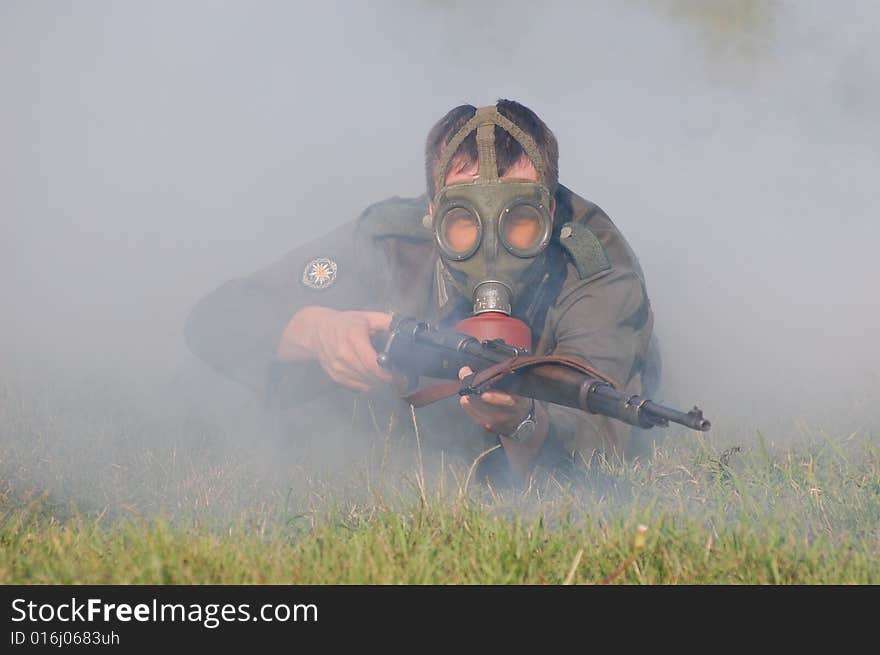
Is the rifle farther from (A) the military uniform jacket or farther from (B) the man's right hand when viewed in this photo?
(A) the military uniform jacket

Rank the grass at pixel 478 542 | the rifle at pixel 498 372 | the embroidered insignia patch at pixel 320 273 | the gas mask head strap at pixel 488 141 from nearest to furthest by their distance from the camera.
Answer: the grass at pixel 478 542
the rifle at pixel 498 372
the gas mask head strap at pixel 488 141
the embroidered insignia patch at pixel 320 273

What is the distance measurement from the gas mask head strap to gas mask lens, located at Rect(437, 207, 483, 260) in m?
0.20

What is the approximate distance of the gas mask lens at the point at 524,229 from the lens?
3.77m

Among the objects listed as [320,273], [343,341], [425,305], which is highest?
[320,273]

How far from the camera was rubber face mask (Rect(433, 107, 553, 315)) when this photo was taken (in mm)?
3742

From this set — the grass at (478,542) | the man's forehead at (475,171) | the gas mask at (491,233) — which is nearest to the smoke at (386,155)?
the man's forehead at (475,171)

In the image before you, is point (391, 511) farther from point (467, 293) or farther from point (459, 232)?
point (459, 232)

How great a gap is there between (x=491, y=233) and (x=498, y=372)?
2.17 ft

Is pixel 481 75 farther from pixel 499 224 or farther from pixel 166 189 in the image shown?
pixel 499 224

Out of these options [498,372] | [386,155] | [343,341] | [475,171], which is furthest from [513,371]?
[386,155]

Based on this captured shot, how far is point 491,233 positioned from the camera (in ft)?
12.3

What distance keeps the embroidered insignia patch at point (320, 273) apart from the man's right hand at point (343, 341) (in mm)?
284

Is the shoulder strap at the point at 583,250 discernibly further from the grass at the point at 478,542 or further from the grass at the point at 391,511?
the grass at the point at 478,542

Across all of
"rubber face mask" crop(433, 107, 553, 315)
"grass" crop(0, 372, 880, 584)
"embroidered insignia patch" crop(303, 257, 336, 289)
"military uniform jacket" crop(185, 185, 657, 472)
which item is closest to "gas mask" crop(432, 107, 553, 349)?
"rubber face mask" crop(433, 107, 553, 315)
